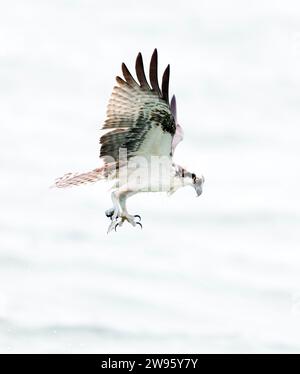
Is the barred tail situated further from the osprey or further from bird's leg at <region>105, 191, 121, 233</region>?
bird's leg at <region>105, 191, 121, 233</region>

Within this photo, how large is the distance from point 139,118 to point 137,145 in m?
0.37

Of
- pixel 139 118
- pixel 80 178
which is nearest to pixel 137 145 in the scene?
pixel 139 118

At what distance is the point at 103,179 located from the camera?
38.9ft

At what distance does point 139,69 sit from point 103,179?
55.2 inches

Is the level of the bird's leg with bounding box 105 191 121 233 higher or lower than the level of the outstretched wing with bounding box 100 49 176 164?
lower

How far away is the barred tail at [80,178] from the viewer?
11.6m

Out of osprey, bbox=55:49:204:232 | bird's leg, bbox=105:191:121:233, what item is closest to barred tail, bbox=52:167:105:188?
osprey, bbox=55:49:204:232

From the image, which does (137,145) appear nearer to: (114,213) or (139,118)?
(139,118)

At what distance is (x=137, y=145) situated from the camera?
11.7 metres

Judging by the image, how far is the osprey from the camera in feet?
36.9
